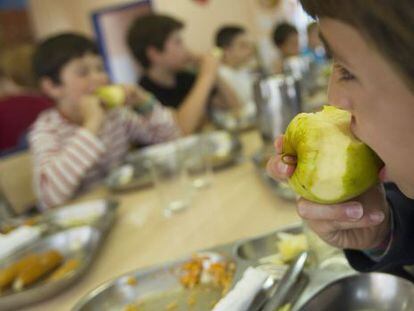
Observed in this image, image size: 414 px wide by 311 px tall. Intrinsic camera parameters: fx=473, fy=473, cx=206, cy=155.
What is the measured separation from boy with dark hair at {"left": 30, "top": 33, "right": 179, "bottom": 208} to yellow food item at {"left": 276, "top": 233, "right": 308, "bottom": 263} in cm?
91

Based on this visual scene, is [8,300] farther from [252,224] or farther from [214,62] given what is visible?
[214,62]

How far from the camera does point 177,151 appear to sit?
1249 millimetres

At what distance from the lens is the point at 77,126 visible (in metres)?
1.70

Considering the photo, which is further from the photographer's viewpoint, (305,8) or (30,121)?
(30,121)

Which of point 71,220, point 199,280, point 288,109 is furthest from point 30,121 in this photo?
point 199,280

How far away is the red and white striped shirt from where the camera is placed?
146 centimetres

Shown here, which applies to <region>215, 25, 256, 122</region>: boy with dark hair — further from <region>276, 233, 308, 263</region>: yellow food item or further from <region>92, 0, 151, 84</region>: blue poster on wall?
<region>276, 233, 308, 263</region>: yellow food item

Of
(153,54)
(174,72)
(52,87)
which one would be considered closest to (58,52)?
(52,87)

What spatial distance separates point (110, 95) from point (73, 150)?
328 mm

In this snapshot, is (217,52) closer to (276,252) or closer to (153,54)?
(153,54)

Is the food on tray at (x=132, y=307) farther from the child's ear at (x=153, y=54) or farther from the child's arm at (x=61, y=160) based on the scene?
the child's ear at (x=153, y=54)

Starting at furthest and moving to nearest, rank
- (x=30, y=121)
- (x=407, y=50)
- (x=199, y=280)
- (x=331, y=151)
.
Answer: (x=30, y=121)
(x=199, y=280)
(x=331, y=151)
(x=407, y=50)

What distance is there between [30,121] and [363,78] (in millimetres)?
Result: 2225

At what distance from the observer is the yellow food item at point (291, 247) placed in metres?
0.68
